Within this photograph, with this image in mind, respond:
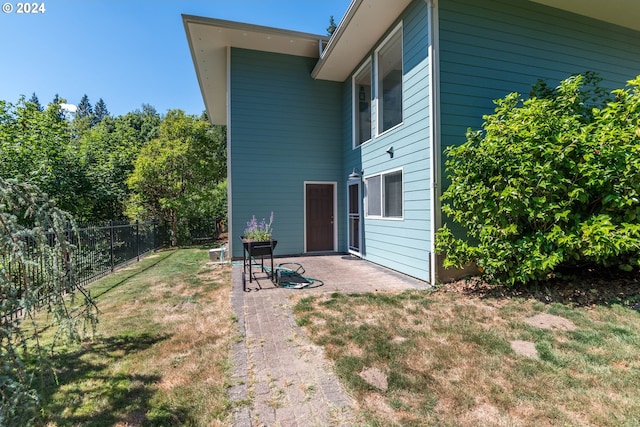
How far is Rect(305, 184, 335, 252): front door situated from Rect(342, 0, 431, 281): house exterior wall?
7.07 ft

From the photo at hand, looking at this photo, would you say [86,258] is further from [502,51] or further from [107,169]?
[502,51]

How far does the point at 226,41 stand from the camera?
7.49m

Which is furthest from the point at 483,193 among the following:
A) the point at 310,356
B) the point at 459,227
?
the point at 310,356

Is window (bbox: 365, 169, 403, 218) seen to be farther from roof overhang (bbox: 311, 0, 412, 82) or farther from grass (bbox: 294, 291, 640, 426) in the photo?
roof overhang (bbox: 311, 0, 412, 82)

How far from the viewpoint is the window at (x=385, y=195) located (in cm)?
602

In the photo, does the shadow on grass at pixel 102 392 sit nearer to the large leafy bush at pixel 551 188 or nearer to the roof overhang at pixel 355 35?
the large leafy bush at pixel 551 188

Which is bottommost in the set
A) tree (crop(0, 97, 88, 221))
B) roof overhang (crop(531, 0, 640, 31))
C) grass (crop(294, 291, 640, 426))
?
grass (crop(294, 291, 640, 426))

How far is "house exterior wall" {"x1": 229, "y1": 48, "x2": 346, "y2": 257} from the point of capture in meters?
7.85

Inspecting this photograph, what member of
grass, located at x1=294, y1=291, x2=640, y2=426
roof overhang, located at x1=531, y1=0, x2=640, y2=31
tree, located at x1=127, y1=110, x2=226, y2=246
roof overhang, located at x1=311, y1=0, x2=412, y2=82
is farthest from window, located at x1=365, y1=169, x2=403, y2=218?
tree, located at x1=127, y1=110, x2=226, y2=246

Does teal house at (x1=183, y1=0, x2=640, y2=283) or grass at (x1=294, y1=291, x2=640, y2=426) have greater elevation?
teal house at (x1=183, y1=0, x2=640, y2=283)

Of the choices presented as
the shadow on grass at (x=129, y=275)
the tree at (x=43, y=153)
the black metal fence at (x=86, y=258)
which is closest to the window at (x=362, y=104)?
the shadow on grass at (x=129, y=275)

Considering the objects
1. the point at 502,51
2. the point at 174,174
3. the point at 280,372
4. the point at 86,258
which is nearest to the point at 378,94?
the point at 502,51

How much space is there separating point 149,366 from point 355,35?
6.94 m

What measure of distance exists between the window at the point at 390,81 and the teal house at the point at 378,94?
3 cm
